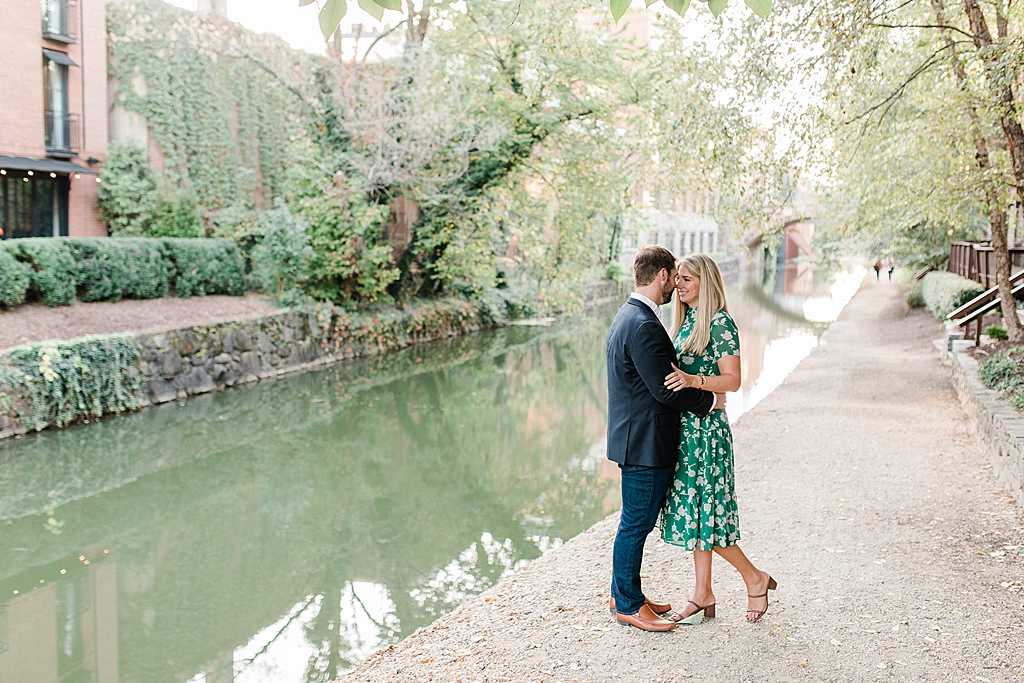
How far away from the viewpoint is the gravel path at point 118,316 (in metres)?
13.0

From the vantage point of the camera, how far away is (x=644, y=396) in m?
4.28

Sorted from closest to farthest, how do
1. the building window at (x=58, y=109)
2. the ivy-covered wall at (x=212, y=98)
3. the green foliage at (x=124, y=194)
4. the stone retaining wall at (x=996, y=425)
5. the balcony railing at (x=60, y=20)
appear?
the stone retaining wall at (x=996, y=425) < the balcony railing at (x=60, y=20) < the building window at (x=58, y=109) < the green foliage at (x=124, y=194) < the ivy-covered wall at (x=212, y=98)

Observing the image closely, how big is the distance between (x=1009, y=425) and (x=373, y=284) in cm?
1420

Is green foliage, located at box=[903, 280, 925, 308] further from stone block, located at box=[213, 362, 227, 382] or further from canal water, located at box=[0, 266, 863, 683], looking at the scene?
stone block, located at box=[213, 362, 227, 382]

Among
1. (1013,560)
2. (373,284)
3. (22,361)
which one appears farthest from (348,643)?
(373,284)

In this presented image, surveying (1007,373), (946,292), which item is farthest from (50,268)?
(946,292)

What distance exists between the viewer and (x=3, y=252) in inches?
526

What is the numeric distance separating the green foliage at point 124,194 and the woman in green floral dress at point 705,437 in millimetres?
18799

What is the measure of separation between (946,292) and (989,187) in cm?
1006

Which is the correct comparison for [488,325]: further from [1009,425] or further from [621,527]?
[621,527]

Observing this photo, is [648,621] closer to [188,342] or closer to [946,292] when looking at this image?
[188,342]

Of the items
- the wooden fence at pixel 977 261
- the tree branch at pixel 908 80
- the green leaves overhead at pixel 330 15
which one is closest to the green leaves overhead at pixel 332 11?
the green leaves overhead at pixel 330 15

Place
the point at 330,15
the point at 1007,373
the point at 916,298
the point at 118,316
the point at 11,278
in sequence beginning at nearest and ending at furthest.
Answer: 1. the point at 330,15
2. the point at 1007,373
3. the point at 11,278
4. the point at 118,316
5. the point at 916,298

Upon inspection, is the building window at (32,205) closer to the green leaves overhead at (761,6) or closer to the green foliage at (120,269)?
the green foliage at (120,269)
